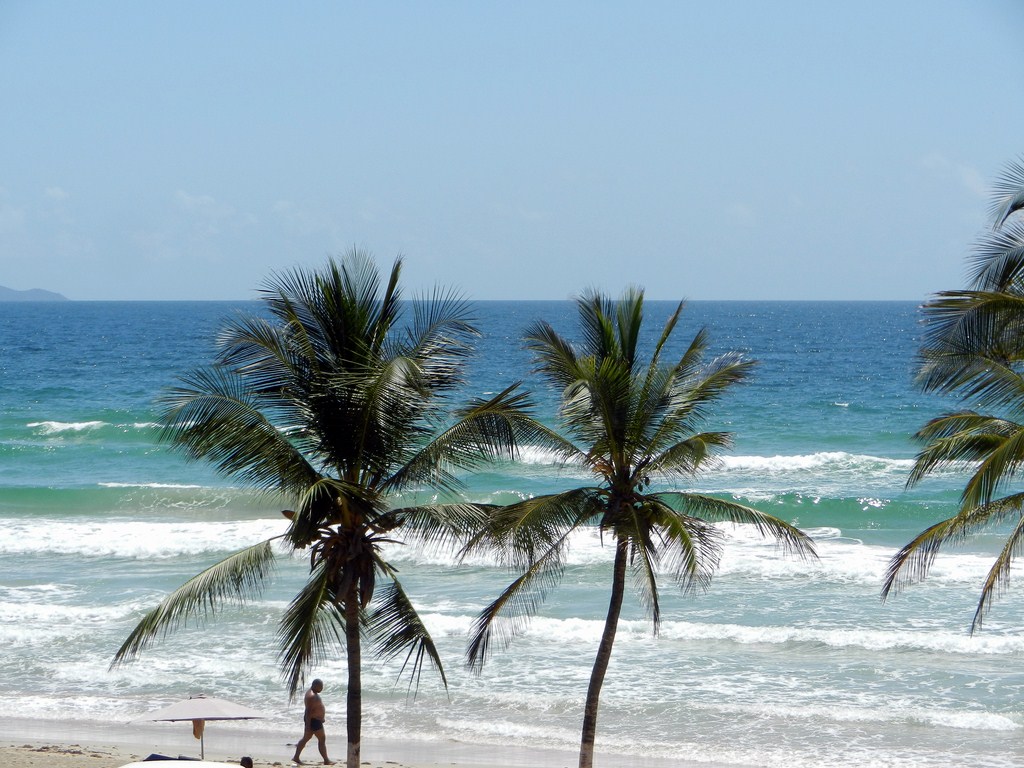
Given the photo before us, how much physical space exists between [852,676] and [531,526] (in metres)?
8.88

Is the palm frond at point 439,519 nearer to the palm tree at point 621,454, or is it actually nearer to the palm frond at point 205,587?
the palm tree at point 621,454

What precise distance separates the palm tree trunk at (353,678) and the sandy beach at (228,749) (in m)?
3.06

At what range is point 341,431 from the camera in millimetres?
10383

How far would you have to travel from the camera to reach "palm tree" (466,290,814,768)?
33.9 ft

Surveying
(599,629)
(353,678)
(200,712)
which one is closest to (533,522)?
(353,678)

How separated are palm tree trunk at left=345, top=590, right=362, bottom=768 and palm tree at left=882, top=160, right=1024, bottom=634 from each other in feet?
16.6

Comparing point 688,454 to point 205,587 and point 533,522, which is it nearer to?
point 533,522

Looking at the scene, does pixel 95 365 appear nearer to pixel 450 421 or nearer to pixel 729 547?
pixel 729 547

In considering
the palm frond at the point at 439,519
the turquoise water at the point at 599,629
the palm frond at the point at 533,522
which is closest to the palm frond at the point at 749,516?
the palm frond at the point at 533,522

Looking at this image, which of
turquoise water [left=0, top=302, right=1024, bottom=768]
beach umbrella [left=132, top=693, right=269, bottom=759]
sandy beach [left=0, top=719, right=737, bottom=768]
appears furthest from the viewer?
turquoise water [left=0, top=302, right=1024, bottom=768]

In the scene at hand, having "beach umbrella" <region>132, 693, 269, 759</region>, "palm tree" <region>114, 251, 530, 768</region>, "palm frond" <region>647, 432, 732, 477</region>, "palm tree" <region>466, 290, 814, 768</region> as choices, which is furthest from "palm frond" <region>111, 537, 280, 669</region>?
"palm frond" <region>647, 432, 732, 477</region>

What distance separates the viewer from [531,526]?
10.3 m

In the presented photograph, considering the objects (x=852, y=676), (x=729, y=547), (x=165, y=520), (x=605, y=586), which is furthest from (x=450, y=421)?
(x=165, y=520)

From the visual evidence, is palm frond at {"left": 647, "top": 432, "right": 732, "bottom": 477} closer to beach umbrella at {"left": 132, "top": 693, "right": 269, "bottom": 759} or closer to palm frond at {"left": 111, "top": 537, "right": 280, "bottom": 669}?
palm frond at {"left": 111, "top": 537, "right": 280, "bottom": 669}
